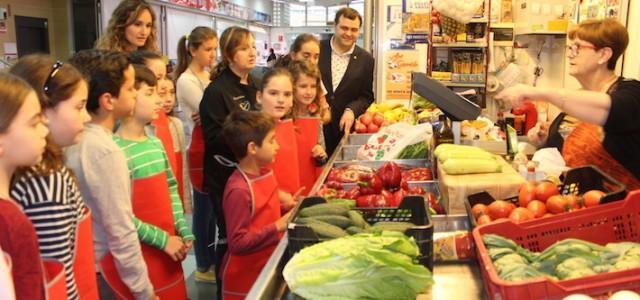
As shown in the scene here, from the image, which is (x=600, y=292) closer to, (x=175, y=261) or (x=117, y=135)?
(x=175, y=261)

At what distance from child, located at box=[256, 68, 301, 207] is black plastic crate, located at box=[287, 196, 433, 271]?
1.17 meters

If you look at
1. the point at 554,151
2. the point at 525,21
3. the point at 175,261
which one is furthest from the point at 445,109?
the point at 525,21

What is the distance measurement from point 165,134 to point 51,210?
1.68 m

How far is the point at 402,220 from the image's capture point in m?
1.83

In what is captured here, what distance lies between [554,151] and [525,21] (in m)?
4.42

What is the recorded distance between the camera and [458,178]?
2.27 m

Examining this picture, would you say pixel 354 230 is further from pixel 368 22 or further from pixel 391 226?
pixel 368 22

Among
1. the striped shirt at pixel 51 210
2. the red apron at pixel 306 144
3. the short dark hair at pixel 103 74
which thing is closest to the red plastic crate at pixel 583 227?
the striped shirt at pixel 51 210

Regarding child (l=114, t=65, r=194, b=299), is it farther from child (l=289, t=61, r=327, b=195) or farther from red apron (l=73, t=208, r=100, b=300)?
child (l=289, t=61, r=327, b=195)

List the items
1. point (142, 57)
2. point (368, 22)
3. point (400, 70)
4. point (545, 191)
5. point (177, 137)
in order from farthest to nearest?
point (368, 22)
point (400, 70)
point (177, 137)
point (142, 57)
point (545, 191)

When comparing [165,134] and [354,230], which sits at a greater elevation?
[165,134]

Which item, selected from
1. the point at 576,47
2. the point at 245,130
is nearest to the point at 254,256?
the point at 245,130

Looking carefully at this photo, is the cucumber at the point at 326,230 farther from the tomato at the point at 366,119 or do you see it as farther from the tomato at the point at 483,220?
the tomato at the point at 366,119

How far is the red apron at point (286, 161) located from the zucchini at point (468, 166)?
1033 millimetres
